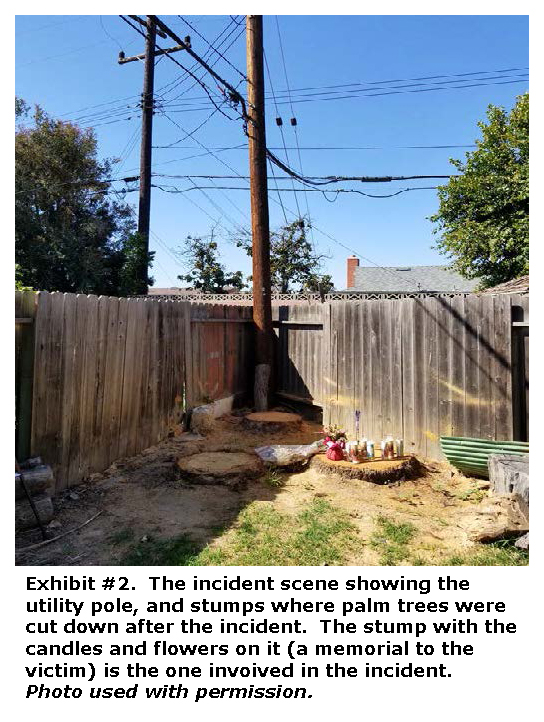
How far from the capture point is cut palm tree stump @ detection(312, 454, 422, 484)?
186 inches

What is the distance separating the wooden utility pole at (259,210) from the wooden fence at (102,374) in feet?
3.37

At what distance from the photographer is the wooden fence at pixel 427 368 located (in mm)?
4742

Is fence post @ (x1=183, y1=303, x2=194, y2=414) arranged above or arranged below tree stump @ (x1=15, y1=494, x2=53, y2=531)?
above

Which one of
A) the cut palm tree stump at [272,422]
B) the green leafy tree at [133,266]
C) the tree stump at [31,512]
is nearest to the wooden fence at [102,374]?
the tree stump at [31,512]

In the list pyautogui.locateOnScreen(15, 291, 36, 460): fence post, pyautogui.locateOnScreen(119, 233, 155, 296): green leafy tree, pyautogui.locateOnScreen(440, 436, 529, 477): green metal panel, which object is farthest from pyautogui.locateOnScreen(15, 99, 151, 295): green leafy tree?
pyautogui.locateOnScreen(440, 436, 529, 477): green metal panel

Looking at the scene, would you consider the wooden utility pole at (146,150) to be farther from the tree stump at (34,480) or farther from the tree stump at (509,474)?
the tree stump at (509,474)

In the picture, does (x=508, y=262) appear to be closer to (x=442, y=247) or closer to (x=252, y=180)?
(x=442, y=247)

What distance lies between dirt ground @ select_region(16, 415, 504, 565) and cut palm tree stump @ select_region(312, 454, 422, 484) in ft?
0.25

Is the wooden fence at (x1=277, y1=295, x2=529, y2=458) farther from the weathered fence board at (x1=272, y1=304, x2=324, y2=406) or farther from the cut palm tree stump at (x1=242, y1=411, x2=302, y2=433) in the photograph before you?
the cut palm tree stump at (x1=242, y1=411, x2=302, y2=433)

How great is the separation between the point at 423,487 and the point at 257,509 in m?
1.83

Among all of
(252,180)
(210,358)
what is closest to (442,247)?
(252,180)

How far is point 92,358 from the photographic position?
14.9ft

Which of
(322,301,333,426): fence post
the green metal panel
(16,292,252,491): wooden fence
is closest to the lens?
(16,292,252,491): wooden fence

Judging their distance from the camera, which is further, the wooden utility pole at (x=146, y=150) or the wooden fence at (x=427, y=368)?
the wooden utility pole at (x=146, y=150)
